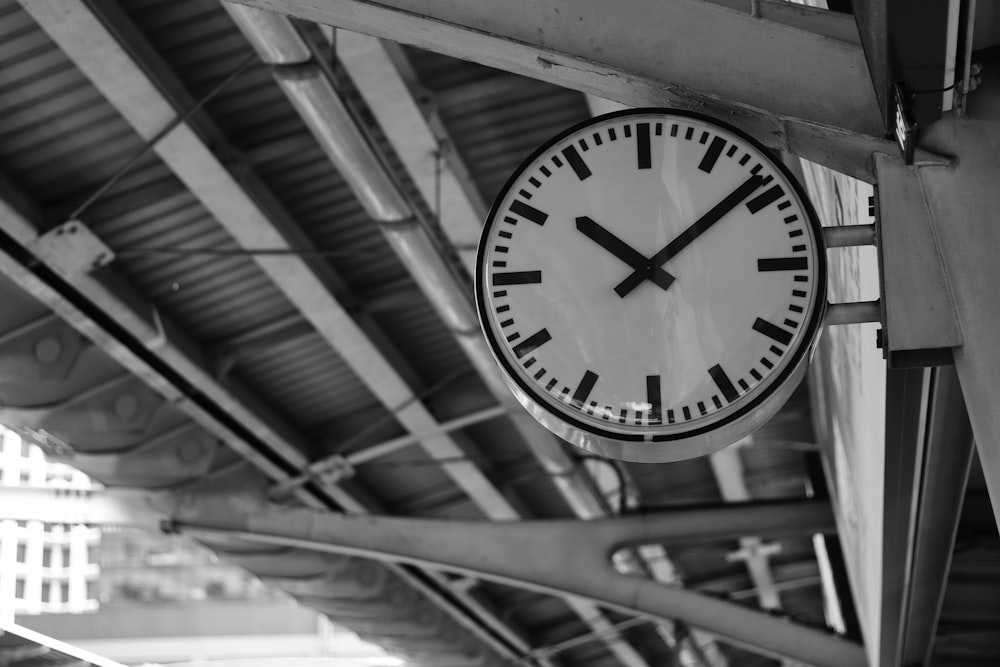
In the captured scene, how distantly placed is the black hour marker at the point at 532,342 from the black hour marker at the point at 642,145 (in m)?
0.57

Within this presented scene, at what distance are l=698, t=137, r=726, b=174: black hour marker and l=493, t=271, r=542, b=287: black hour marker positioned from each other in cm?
58

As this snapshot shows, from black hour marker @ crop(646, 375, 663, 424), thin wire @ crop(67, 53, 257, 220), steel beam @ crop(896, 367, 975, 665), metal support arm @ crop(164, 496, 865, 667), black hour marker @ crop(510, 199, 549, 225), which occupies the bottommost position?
black hour marker @ crop(646, 375, 663, 424)

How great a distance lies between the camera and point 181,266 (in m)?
11.1

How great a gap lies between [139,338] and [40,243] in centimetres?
174

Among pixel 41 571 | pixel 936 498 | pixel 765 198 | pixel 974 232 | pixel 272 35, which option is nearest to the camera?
pixel 974 232

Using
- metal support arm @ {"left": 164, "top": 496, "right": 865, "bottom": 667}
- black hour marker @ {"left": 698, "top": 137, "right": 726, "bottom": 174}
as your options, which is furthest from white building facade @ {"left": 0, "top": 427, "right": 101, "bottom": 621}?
black hour marker @ {"left": 698, "top": 137, "right": 726, "bottom": 174}

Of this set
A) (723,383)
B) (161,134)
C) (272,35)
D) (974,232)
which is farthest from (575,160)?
(161,134)

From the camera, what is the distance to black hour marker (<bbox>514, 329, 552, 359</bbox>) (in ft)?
12.6

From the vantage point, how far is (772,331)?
3.71 meters

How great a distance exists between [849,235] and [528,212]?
932mm

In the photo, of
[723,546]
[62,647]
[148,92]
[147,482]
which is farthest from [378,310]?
[723,546]

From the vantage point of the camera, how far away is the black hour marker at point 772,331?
12.1ft

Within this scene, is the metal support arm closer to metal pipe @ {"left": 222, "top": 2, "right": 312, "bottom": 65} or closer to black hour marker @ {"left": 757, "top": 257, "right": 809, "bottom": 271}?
metal pipe @ {"left": 222, "top": 2, "right": 312, "bottom": 65}

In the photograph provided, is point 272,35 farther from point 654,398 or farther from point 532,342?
point 654,398
